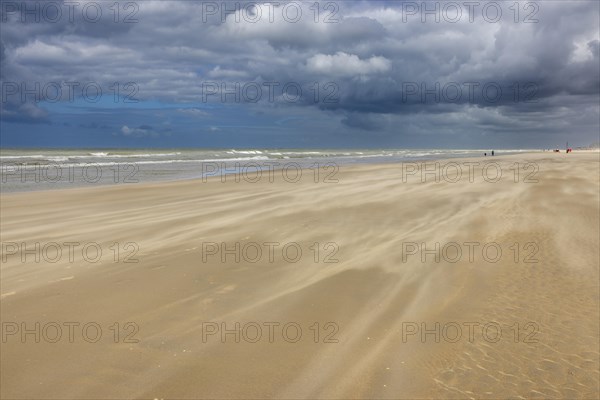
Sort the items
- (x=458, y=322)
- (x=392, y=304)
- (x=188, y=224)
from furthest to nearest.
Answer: (x=188, y=224) → (x=392, y=304) → (x=458, y=322)

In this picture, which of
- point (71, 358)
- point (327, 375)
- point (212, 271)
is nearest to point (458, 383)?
point (327, 375)

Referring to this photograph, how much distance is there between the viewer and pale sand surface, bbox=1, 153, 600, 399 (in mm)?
3623

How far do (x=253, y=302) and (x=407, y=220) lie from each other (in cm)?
541

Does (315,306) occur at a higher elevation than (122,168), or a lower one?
lower

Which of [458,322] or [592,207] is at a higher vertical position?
[592,207]

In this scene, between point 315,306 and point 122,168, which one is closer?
point 315,306

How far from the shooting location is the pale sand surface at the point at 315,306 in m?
3.62

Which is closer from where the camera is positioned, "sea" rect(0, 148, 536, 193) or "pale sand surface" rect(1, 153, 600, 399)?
"pale sand surface" rect(1, 153, 600, 399)

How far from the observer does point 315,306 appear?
204 inches

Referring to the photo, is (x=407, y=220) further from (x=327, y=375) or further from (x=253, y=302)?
(x=327, y=375)

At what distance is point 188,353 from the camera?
160 inches

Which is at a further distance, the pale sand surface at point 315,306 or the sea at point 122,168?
the sea at point 122,168

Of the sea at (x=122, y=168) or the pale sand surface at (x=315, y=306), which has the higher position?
the sea at (x=122, y=168)

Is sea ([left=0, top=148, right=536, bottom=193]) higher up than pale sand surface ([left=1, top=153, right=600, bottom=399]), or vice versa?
sea ([left=0, top=148, right=536, bottom=193])
